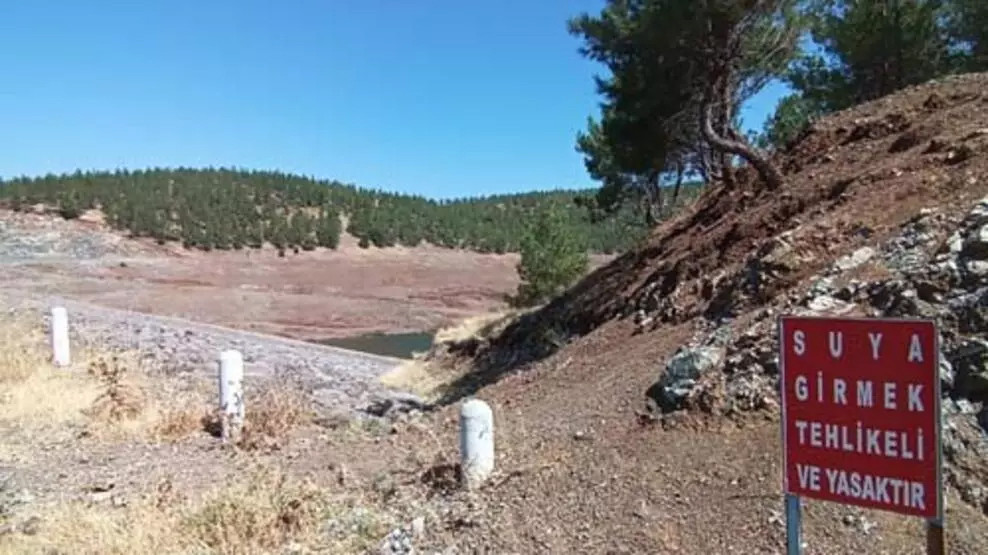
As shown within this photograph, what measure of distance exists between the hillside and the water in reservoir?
91.3 ft

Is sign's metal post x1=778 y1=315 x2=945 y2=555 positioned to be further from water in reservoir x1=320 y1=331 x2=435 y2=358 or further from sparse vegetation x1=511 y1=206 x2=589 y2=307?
sparse vegetation x1=511 y1=206 x2=589 y2=307

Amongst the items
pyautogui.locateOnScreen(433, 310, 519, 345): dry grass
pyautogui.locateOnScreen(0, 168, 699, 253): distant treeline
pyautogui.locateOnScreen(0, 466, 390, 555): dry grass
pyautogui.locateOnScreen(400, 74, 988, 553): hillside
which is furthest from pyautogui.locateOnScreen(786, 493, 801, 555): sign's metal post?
pyautogui.locateOnScreen(0, 168, 699, 253): distant treeline

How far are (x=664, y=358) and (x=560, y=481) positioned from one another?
1995 mm

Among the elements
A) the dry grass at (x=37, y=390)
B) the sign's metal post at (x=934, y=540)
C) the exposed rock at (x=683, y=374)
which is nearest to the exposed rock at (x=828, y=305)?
the exposed rock at (x=683, y=374)

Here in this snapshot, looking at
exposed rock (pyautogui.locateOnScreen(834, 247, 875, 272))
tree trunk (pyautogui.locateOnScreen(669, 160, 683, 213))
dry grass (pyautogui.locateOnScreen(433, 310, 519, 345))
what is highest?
tree trunk (pyautogui.locateOnScreen(669, 160, 683, 213))

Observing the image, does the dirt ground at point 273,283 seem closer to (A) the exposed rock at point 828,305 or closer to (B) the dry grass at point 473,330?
(B) the dry grass at point 473,330

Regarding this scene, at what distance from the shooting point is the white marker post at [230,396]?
8180 mm

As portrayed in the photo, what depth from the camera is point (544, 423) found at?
6.48 m

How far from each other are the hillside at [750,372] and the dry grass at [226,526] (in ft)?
2.84

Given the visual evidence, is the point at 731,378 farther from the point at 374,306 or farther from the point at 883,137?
the point at 374,306

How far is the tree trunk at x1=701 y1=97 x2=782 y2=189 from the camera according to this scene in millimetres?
10086

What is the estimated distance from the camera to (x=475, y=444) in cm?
546

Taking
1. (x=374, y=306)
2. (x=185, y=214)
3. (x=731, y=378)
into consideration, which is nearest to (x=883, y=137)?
(x=731, y=378)

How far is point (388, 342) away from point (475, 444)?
3816 centimetres
